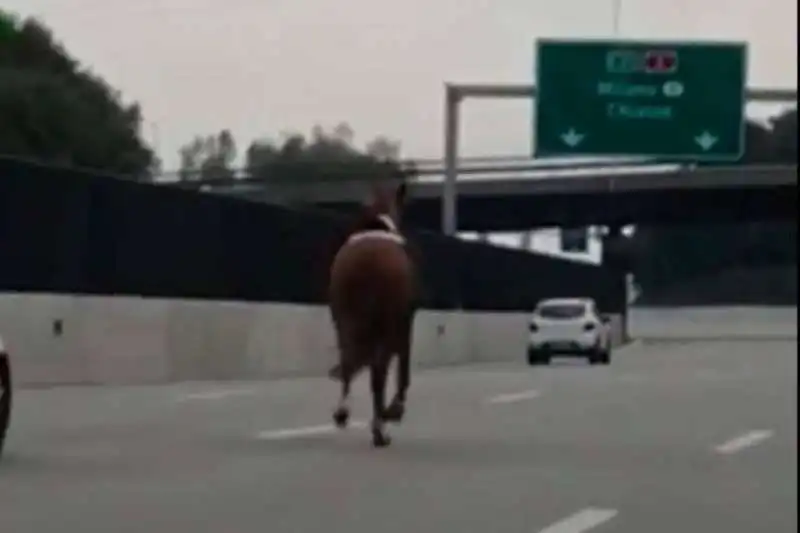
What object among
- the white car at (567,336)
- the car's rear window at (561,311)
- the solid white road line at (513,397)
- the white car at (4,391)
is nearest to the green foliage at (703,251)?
the car's rear window at (561,311)

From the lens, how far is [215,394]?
74.6 feet

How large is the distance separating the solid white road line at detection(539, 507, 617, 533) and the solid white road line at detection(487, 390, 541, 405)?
419 inches

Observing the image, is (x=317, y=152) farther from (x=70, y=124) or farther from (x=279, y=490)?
(x=279, y=490)

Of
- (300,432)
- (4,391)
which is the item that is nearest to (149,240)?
(300,432)

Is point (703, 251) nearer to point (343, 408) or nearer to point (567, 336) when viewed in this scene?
point (567, 336)

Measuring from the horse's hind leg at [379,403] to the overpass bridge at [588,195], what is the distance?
54.6m

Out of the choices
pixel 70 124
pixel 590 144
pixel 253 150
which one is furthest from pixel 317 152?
pixel 590 144

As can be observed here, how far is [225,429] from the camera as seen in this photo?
16.4 meters

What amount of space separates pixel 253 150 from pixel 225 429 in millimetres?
145679

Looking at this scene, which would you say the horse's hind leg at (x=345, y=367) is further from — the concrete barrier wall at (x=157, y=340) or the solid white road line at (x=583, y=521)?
the concrete barrier wall at (x=157, y=340)

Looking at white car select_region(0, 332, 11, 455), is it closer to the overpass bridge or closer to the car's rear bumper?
the car's rear bumper

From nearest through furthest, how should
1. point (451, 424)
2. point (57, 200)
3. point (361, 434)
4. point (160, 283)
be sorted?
1. point (361, 434)
2. point (451, 424)
3. point (57, 200)
4. point (160, 283)

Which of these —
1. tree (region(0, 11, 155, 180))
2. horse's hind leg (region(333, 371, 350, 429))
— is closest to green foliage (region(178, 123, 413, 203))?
tree (region(0, 11, 155, 180))

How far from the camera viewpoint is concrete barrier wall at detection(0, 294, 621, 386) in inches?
966
